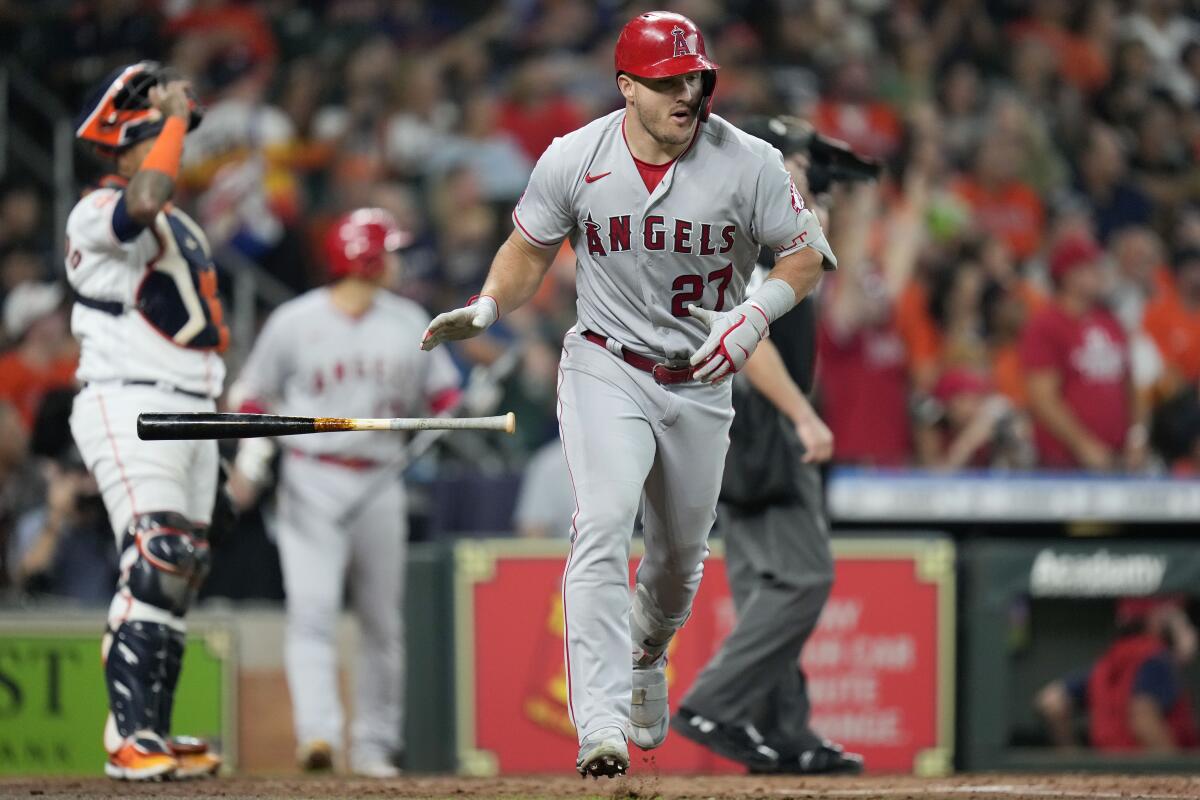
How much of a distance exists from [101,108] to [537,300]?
4.80 m

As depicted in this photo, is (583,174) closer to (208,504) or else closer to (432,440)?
(208,504)

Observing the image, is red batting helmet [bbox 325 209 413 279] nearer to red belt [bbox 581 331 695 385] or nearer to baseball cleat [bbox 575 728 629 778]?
red belt [bbox 581 331 695 385]

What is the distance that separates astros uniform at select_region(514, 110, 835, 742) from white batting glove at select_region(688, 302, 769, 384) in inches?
10.1

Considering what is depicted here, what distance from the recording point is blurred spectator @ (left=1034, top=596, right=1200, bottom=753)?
853cm

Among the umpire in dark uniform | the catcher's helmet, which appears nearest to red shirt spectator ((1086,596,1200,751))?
the umpire in dark uniform

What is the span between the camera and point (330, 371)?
309 inches

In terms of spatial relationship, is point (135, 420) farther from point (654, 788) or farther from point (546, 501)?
point (546, 501)

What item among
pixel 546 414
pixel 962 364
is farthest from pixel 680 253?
pixel 962 364

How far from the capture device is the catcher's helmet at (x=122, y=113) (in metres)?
5.64

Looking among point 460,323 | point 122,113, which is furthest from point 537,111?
point 460,323

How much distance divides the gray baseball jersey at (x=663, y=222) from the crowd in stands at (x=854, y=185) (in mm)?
4415

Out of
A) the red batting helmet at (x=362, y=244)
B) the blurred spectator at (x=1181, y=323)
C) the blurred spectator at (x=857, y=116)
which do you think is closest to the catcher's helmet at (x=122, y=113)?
the red batting helmet at (x=362, y=244)

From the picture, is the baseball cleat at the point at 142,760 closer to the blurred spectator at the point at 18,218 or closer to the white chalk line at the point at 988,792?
the white chalk line at the point at 988,792

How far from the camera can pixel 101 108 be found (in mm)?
5629
